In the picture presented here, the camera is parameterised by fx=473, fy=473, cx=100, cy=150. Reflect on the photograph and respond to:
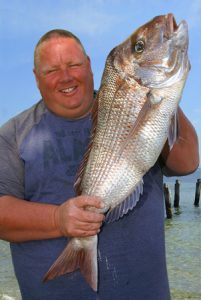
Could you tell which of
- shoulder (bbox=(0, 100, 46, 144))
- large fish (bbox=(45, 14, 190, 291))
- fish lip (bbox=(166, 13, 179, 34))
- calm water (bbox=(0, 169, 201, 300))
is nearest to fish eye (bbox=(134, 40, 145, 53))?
large fish (bbox=(45, 14, 190, 291))

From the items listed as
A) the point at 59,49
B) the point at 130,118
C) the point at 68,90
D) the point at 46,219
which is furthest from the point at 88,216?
the point at 59,49

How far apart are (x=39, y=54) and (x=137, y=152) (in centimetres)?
138

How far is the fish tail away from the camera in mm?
3307

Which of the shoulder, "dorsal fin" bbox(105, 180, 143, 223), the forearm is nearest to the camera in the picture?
"dorsal fin" bbox(105, 180, 143, 223)

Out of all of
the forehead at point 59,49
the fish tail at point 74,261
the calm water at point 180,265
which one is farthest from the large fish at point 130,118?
the calm water at point 180,265

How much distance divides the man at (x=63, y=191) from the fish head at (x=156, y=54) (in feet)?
1.72

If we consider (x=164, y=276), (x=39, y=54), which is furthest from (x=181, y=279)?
(x=39, y=54)

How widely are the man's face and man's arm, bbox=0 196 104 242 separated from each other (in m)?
0.90

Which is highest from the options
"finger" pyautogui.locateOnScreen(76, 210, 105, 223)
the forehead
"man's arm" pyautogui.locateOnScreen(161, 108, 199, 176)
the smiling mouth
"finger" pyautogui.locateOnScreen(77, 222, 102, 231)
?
the forehead

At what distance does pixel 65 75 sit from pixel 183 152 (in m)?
1.12

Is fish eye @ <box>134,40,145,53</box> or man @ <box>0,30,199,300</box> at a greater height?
fish eye @ <box>134,40,145,53</box>

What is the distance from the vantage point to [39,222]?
11.5 ft

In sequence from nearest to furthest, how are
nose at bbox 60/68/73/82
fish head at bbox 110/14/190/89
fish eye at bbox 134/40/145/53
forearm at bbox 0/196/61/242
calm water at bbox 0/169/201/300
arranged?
fish head at bbox 110/14/190/89 → fish eye at bbox 134/40/145/53 → forearm at bbox 0/196/61/242 → nose at bbox 60/68/73/82 → calm water at bbox 0/169/201/300

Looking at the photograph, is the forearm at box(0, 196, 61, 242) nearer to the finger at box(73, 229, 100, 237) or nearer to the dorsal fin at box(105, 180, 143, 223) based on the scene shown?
the finger at box(73, 229, 100, 237)
